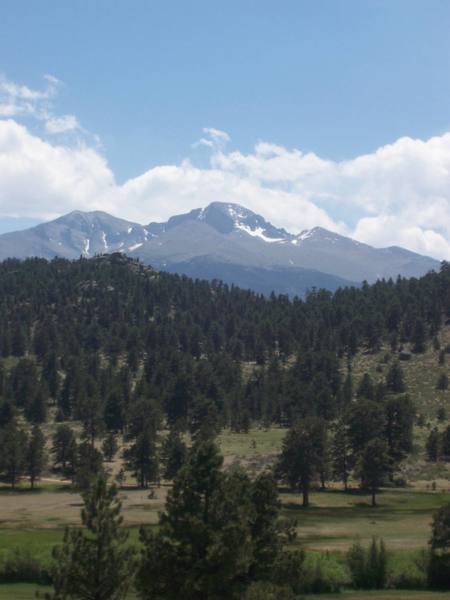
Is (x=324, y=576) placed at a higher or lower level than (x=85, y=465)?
lower

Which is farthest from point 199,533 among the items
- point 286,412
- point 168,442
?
point 286,412

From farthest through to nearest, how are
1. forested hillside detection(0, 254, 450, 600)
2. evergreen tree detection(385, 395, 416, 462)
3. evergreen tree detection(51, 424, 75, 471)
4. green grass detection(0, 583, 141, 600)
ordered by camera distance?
evergreen tree detection(385, 395, 416, 462) < evergreen tree detection(51, 424, 75, 471) < green grass detection(0, 583, 141, 600) < forested hillside detection(0, 254, 450, 600)

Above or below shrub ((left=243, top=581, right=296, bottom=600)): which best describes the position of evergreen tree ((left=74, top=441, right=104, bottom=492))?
below

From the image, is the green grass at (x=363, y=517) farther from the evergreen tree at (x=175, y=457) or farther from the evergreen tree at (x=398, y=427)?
the evergreen tree at (x=175, y=457)

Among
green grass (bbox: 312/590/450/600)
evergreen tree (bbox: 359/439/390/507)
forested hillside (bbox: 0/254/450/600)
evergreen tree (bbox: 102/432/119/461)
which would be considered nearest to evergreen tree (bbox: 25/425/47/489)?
forested hillside (bbox: 0/254/450/600)

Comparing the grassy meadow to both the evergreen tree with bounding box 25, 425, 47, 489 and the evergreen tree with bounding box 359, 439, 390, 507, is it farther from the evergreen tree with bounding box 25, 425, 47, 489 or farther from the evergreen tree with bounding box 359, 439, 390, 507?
the evergreen tree with bounding box 359, 439, 390, 507

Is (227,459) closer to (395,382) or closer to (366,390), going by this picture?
(366,390)

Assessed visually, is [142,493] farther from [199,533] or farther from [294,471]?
[199,533]

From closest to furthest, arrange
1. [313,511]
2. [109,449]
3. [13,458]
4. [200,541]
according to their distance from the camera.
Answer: [200,541] → [313,511] → [13,458] → [109,449]

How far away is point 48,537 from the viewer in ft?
212

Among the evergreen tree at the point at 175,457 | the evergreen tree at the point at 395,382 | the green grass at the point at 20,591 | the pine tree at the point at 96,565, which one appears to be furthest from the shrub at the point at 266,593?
the evergreen tree at the point at 395,382

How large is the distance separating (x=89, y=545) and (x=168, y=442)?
7936 cm

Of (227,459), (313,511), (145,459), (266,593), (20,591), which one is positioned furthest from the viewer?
(227,459)

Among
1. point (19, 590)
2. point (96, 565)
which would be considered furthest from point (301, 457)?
point (96, 565)
